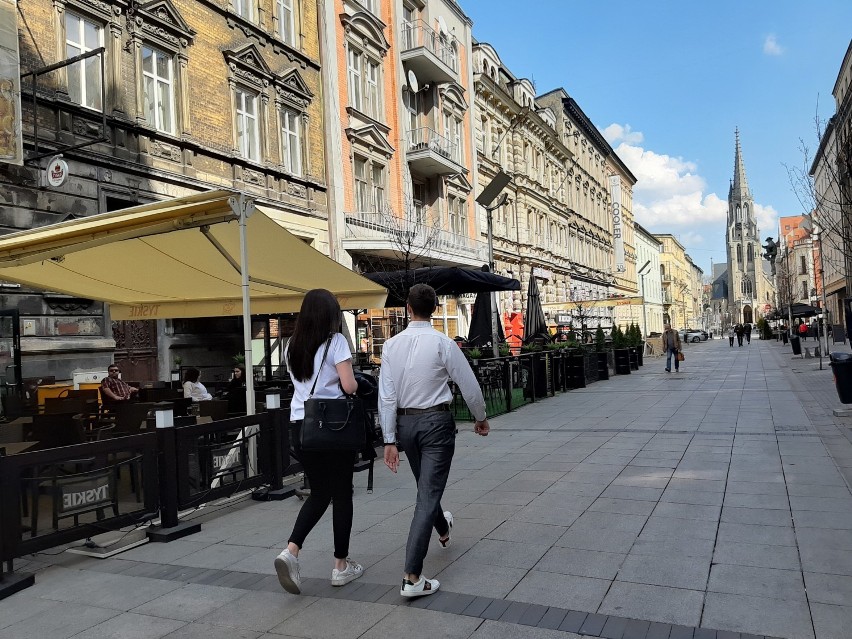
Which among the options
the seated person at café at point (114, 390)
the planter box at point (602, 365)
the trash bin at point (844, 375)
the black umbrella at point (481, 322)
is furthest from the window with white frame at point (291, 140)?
the trash bin at point (844, 375)

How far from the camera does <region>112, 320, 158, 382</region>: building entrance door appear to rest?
1505 centimetres

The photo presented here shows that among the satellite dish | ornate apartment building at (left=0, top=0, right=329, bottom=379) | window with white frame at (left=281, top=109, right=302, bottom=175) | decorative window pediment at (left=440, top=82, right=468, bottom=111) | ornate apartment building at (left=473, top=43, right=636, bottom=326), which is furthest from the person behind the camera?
ornate apartment building at (left=473, top=43, right=636, bottom=326)

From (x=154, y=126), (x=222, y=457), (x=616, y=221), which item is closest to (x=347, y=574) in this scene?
(x=222, y=457)

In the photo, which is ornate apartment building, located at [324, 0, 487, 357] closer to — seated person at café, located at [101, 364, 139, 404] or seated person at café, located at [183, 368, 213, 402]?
seated person at café, located at [183, 368, 213, 402]

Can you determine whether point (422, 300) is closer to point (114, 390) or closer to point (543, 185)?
point (114, 390)

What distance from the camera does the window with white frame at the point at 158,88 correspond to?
1541cm

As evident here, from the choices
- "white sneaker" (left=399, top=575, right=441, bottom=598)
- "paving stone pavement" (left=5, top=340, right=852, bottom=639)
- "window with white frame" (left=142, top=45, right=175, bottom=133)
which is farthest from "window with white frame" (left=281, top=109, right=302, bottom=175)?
"white sneaker" (left=399, top=575, right=441, bottom=598)

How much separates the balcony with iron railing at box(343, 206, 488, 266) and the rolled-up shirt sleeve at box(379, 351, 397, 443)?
1505 cm

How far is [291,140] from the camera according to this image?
2050cm

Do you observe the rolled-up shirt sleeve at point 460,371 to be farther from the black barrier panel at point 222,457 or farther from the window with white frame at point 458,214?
the window with white frame at point 458,214

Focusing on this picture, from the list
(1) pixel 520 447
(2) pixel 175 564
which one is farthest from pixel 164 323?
(2) pixel 175 564

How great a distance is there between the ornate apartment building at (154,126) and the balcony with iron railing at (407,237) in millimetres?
1408

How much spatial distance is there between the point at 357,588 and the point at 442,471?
95 centimetres

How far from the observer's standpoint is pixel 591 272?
5466cm
